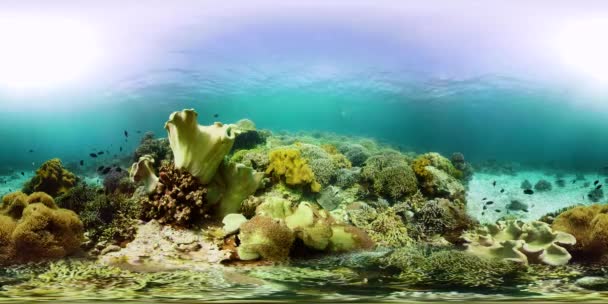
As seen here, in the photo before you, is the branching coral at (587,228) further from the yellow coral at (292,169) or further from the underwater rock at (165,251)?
the underwater rock at (165,251)

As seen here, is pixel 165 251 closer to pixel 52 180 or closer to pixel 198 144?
pixel 198 144

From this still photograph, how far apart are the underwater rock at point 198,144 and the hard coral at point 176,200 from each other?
0.24 feet

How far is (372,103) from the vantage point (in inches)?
177

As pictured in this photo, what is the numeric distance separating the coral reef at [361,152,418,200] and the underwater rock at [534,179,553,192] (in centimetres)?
116

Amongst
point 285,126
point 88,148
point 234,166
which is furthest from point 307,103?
point 88,148

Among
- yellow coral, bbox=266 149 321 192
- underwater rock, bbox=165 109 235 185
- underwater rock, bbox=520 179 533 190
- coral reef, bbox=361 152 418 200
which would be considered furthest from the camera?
underwater rock, bbox=520 179 533 190

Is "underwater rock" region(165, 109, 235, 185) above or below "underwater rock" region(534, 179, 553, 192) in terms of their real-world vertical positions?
above

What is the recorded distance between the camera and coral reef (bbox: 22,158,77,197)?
4102mm

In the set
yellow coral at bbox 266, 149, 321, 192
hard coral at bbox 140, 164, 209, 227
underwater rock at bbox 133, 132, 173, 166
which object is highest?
underwater rock at bbox 133, 132, 173, 166

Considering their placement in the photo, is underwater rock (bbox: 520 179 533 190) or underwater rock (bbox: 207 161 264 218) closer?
underwater rock (bbox: 207 161 264 218)

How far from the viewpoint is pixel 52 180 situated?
13.7ft

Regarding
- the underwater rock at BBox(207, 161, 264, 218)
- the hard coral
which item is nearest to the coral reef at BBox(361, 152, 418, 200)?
the underwater rock at BBox(207, 161, 264, 218)

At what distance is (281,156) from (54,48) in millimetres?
2203

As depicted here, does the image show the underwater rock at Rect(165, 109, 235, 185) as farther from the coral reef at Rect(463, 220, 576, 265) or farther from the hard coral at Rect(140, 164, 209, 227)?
the coral reef at Rect(463, 220, 576, 265)
